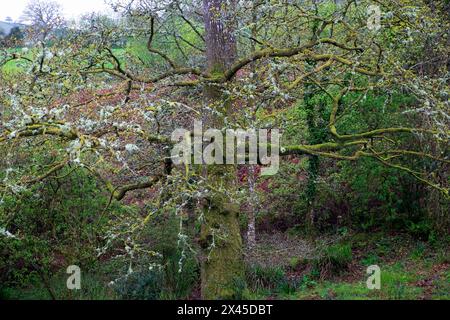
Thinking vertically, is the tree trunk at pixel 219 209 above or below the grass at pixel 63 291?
above

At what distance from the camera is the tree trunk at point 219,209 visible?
26.7 ft

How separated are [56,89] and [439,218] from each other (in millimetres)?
7833

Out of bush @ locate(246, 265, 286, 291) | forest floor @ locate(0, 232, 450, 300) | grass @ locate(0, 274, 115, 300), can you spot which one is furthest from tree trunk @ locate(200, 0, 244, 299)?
grass @ locate(0, 274, 115, 300)

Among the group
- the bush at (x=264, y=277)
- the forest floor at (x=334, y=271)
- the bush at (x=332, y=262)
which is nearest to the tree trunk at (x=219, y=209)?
the forest floor at (x=334, y=271)

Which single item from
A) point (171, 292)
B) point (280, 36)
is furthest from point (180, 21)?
point (171, 292)

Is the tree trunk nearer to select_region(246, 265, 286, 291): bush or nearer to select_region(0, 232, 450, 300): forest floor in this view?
select_region(0, 232, 450, 300): forest floor

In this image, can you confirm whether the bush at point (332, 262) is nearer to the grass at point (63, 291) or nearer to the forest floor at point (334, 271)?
the forest floor at point (334, 271)

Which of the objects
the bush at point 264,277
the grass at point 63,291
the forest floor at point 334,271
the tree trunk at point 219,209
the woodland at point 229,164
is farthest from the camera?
the bush at point 264,277

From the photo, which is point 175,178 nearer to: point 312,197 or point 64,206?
point 64,206

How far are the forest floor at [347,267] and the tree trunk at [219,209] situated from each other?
1.72 ft

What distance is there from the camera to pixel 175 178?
6.57m

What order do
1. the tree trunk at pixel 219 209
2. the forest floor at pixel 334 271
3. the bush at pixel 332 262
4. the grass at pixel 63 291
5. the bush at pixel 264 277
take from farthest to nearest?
1. the bush at pixel 332 262
2. the bush at pixel 264 277
3. the grass at pixel 63 291
4. the forest floor at pixel 334 271
5. the tree trunk at pixel 219 209

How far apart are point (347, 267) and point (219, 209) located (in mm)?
3599

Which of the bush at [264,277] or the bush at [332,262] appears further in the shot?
the bush at [332,262]
